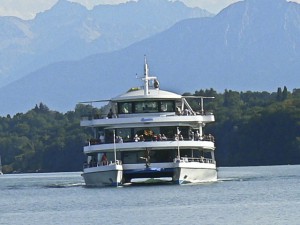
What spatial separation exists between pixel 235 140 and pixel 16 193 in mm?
93420

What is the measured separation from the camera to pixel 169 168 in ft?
268

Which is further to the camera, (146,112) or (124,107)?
(124,107)

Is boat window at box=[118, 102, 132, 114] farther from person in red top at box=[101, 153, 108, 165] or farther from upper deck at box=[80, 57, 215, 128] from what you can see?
person in red top at box=[101, 153, 108, 165]

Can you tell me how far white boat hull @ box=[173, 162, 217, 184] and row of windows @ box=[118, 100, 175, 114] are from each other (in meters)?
4.43

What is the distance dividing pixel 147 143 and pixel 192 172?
3.45m

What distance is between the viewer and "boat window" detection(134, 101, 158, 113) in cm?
8544

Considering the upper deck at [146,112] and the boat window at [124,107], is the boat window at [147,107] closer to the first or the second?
the upper deck at [146,112]

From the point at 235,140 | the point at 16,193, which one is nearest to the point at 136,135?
the point at 16,193

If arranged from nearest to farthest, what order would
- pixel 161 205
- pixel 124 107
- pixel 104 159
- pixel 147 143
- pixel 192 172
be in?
1. pixel 161 205
2. pixel 147 143
3. pixel 192 172
4. pixel 104 159
5. pixel 124 107

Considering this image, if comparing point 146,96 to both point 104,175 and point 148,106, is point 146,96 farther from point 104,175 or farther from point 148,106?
point 104,175

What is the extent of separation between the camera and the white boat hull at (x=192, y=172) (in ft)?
267

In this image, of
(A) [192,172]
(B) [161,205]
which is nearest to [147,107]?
(A) [192,172]

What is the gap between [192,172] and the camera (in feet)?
272

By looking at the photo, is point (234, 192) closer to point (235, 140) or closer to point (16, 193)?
point (16, 193)
